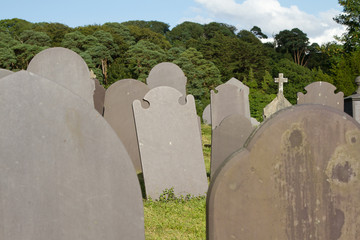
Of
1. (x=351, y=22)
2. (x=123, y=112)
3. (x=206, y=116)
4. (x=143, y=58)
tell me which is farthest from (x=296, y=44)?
(x=123, y=112)

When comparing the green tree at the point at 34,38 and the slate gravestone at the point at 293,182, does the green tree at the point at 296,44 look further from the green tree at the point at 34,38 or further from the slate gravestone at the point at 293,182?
the slate gravestone at the point at 293,182

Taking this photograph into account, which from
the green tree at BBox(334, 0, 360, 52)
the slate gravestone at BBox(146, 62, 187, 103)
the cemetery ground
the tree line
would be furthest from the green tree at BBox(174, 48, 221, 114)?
the cemetery ground

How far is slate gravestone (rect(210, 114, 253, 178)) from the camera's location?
646 centimetres

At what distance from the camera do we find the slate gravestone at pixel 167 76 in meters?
10.3

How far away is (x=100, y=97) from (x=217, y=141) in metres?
3.05

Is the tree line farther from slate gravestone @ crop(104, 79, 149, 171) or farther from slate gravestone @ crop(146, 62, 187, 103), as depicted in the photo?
slate gravestone @ crop(104, 79, 149, 171)

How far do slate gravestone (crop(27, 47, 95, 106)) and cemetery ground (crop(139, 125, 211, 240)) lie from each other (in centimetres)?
183

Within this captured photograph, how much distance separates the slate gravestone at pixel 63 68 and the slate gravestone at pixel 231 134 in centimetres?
196

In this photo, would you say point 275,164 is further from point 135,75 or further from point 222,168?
point 135,75

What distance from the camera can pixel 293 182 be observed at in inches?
84.7

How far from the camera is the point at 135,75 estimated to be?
99.8 ft

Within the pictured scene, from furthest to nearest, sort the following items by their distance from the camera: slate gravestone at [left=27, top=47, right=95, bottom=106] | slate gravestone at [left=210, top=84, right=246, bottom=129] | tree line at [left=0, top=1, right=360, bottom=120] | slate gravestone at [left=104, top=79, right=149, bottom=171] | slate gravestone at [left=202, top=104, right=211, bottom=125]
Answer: tree line at [left=0, top=1, right=360, bottom=120]
slate gravestone at [left=202, top=104, right=211, bottom=125]
slate gravestone at [left=210, top=84, right=246, bottom=129]
slate gravestone at [left=104, top=79, right=149, bottom=171]
slate gravestone at [left=27, top=47, right=95, bottom=106]

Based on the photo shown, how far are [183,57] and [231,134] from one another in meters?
24.5

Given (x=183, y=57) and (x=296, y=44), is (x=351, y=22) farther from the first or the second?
(x=296, y=44)
